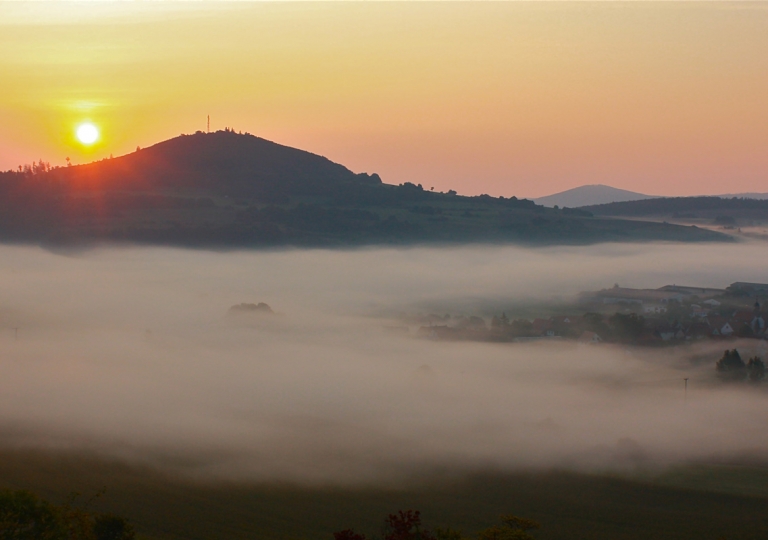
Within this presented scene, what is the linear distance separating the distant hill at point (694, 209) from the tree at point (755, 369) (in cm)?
11170

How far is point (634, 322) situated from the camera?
75500 millimetres

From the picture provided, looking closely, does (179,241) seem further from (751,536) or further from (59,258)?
(751,536)

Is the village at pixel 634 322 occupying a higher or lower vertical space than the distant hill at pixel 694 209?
lower

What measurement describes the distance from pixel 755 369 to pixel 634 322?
18.4m

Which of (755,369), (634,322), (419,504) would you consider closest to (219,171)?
(634,322)

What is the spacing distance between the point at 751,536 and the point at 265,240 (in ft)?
375

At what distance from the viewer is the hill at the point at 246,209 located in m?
137

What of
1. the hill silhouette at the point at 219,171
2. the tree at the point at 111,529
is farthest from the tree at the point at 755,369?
the hill silhouette at the point at 219,171

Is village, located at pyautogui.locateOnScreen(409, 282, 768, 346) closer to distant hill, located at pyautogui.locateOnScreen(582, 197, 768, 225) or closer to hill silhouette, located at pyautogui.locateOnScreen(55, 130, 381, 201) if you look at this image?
hill silhouette, located at pyautogui.locateOnScreen(55, 130, 381, 201)

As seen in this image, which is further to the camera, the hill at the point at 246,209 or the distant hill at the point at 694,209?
the distant hill at the point at 694,209

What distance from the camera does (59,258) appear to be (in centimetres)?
13450

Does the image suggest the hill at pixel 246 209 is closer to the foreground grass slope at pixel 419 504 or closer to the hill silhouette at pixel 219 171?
the hill silhouette at pixel 219 171

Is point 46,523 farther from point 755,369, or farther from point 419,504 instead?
point 755,369

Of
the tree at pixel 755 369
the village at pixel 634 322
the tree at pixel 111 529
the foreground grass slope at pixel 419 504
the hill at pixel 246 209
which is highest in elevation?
the hill at pixel 246 209
